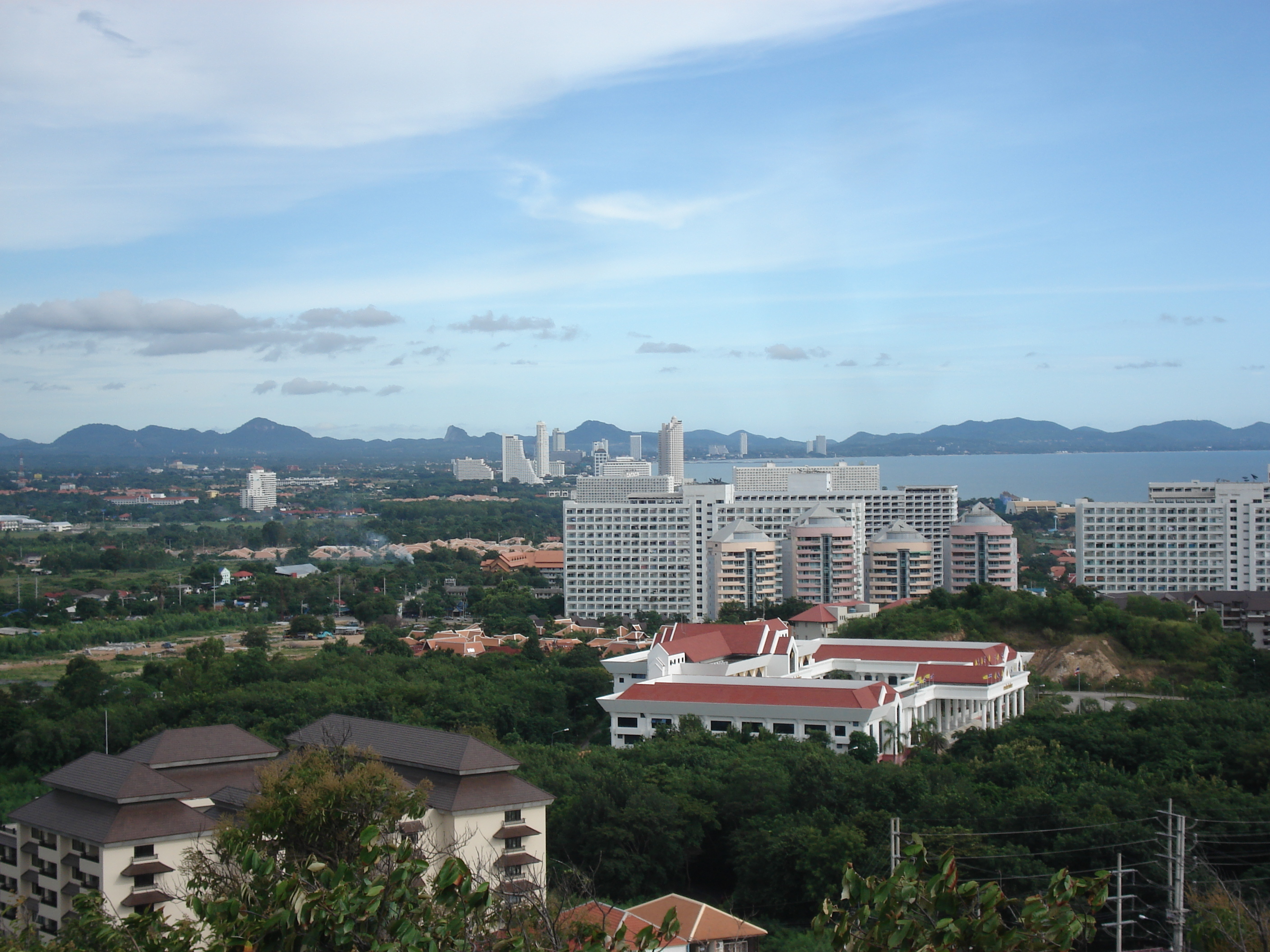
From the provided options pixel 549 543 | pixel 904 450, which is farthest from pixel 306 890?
pixel 904 450

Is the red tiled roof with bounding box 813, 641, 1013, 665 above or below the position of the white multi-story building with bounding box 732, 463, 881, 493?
below

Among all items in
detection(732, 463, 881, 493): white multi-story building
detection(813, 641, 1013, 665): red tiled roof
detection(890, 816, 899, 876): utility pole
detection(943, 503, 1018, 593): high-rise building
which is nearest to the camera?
detection(890, 816, 899, 876): utility pole

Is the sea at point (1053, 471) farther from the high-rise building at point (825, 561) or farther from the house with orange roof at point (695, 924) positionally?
the house with orange roof at point (695, 924)

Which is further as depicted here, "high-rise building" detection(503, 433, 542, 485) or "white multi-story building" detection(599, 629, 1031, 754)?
"high-rise building" detection(503, 433, 542, 485)

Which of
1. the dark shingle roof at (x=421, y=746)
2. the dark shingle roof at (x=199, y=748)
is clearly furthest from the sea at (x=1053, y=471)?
the dark shingle roof at (x=199, y=748)

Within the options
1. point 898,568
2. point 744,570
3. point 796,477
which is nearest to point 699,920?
point 744,570

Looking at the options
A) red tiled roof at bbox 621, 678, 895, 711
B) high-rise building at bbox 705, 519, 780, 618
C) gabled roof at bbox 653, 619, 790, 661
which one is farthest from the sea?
red tiled roof at bbox 621, 678, 895, 711

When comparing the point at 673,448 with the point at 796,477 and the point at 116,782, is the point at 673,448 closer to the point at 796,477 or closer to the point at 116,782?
the point at 796,477

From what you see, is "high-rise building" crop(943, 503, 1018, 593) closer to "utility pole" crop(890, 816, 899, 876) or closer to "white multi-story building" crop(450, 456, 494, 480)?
"utility pole" crop(890, 816, 899, 876)
